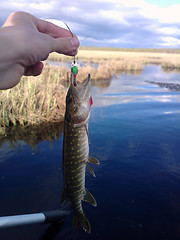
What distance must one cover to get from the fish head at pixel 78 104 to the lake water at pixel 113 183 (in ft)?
8.57

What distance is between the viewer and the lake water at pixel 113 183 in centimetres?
383

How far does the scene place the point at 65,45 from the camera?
1991mm

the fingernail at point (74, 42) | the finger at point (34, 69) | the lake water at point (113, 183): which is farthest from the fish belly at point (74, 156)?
the lake water at point (113, 183)

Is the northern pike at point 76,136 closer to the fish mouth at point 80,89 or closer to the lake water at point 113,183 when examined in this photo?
the fish mouth at point 80,89

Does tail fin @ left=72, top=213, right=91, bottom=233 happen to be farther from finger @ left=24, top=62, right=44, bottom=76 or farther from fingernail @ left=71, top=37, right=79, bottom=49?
fingernail @ left=71, top=37, right=79, bottom=49

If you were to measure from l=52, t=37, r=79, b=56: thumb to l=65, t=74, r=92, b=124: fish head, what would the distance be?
38 centimetres

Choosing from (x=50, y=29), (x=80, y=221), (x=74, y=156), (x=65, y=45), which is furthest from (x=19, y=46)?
(x=80, y=221)

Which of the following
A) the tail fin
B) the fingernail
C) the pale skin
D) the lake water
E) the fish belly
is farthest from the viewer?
the lake water

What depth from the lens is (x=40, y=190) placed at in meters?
4.77

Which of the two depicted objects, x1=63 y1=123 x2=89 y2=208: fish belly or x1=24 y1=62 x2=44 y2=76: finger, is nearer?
x1=63 y1=123 x2=89 y2=208: fish belly

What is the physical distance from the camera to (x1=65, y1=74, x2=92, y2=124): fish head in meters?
2.24

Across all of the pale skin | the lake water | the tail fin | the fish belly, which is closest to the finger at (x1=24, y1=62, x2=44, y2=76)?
the pale skin

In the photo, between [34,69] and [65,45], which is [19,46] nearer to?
→ [65,45]

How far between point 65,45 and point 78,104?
0.65m
